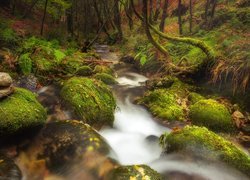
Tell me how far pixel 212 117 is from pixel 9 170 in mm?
4485

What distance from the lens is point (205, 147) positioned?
4.79 metres

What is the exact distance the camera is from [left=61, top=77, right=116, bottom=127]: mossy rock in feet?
19.5

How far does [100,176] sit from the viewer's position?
4191 millimetres

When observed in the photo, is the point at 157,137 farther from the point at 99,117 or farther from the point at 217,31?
the point at 217,31

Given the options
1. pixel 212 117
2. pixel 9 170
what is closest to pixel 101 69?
pixel 212 117

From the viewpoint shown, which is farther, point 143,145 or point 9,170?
point 143,145

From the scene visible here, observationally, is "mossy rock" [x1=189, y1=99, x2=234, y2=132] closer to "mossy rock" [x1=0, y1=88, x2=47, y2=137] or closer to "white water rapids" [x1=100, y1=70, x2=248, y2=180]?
"white water rapids" [x1=100, y1=70, x2=248, y2=180]

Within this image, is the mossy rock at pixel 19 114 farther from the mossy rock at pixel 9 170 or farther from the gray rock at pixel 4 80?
the mossy rock at pixel 9 170

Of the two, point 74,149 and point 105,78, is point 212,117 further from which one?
point 105,78

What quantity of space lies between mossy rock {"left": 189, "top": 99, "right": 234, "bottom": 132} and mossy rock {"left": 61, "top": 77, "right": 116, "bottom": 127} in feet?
6.60

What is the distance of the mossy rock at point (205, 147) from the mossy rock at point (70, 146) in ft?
4.02

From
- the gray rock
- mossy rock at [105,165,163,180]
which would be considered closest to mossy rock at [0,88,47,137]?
the gray rock

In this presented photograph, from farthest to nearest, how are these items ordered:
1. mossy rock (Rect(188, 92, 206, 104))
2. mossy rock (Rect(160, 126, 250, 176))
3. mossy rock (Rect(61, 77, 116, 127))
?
1. mossy rock (Rect(188, 92, 206, 104))
2. mossy rock (Rect(61, 77, 116, 127))
3. mossy rock (Rect(160, 126, 250, 176))

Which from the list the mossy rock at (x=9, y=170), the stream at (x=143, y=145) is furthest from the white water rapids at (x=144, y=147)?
the mossy rock at (x=9, y=170)
